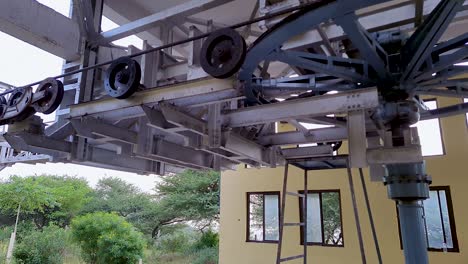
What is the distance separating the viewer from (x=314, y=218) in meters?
7.02

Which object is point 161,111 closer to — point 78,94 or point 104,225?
point 78,94

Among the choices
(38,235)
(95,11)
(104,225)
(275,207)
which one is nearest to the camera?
(95,11)

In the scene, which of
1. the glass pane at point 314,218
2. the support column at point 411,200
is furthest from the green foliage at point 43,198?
the support column at point 411,200

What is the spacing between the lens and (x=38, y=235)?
9.14m

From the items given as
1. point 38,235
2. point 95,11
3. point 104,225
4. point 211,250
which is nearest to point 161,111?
point 95,11

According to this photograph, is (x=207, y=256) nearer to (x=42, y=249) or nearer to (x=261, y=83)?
(x=42, y=249)

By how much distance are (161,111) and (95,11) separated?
1750 millimetres

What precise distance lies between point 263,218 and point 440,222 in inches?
136

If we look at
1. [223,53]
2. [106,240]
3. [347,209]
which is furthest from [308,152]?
[106,240]

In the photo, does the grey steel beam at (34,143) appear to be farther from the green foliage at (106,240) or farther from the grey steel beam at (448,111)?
the green foliage at (106,240)

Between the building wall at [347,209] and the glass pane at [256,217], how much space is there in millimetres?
159

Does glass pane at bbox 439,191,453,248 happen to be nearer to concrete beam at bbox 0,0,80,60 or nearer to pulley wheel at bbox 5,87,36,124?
concrete beam at bbox 0,0,80,60

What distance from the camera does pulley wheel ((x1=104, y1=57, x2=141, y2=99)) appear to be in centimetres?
236

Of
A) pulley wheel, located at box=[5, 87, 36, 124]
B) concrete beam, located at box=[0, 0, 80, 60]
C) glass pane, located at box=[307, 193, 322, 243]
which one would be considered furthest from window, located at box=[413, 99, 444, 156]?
pulley wheel, located at box=[5, 87, 36, 124]
